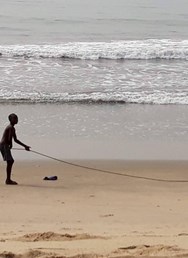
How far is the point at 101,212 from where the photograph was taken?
8094 mm

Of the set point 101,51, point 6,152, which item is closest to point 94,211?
point 6,152

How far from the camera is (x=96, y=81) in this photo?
61.4 feet

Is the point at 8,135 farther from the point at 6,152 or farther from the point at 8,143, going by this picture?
the point at 6,152

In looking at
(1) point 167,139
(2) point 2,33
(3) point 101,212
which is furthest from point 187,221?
(2) point 2,33

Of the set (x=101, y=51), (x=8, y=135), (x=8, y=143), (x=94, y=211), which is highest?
(x=101, y=51)

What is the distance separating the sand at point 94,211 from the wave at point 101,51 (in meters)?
12.6

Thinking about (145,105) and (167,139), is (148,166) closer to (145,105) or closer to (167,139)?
(167,139)

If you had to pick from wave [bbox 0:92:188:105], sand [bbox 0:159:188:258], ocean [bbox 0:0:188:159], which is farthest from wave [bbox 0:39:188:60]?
sand [bbox 0:159:188:258]

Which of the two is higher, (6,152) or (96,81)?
(96,81)

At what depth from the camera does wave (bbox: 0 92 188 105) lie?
15938mm

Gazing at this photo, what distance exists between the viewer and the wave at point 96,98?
15.9m

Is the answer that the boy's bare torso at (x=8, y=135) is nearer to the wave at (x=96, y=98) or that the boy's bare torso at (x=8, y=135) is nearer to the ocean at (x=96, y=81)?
the ocean at (x=96, y=81)

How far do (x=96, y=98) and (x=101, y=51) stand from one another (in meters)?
7.89

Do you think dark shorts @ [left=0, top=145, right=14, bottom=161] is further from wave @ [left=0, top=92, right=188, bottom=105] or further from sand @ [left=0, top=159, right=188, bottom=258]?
wave @ [left=0, top=92, right=188, bottom=105]
